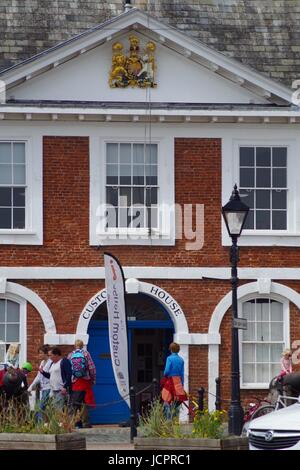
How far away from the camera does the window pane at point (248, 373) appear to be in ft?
110

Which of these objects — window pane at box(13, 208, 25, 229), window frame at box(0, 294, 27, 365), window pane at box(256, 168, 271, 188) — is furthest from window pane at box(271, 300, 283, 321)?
window pane at box(13, 208, 25, 229)

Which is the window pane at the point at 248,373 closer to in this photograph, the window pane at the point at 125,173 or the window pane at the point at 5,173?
the window pane at the point at 125,173

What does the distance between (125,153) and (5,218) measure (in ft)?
9.13

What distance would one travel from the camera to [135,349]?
113ft

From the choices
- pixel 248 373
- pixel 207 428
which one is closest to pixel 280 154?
pixel 248 373

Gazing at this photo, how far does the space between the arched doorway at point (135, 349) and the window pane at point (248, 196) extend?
9.07ft

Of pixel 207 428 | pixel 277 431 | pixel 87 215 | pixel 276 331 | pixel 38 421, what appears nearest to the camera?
pixel 277 431

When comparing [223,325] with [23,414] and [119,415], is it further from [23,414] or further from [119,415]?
[23,414]

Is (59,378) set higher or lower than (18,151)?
lower

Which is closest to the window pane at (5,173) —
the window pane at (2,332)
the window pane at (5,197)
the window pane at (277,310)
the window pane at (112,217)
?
the window pane at (5,197)

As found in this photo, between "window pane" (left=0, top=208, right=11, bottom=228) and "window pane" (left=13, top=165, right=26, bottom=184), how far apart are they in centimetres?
63

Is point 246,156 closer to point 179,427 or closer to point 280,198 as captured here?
point 280,198

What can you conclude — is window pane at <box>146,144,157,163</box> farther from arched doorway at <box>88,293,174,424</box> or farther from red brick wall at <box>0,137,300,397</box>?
arched doorway at <box>88,293,174,424</box>
